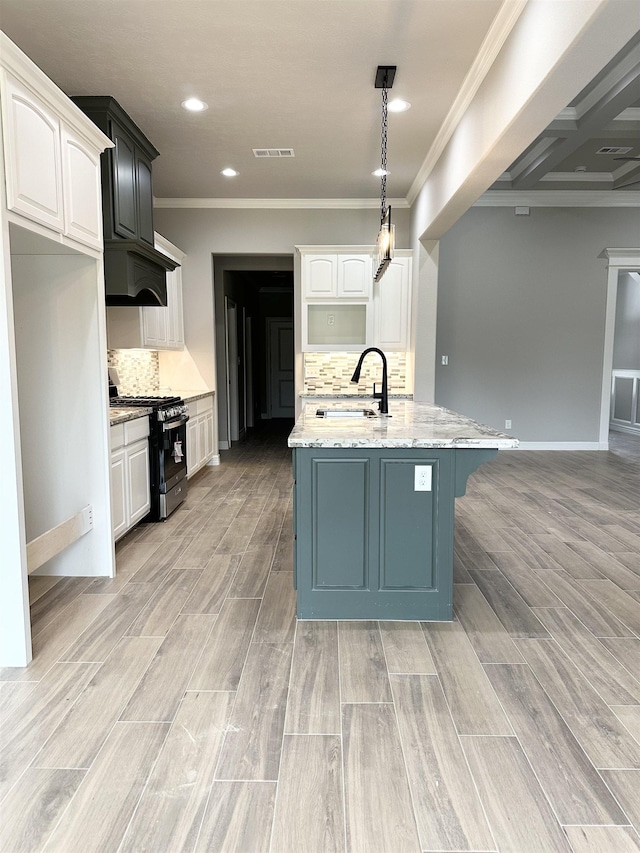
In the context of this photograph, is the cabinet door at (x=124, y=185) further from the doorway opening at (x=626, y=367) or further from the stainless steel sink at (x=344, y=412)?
the doorway opening at (x=626, y=367)

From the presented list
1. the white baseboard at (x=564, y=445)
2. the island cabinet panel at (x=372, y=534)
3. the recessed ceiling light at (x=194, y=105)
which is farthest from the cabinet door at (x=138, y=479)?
the white baseboard at (x=564, y=445)

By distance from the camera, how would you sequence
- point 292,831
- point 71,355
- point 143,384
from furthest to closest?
1. point 143,384
2. point 71,355
3. point 292,831

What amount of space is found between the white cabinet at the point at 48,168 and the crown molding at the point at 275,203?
11.0ft

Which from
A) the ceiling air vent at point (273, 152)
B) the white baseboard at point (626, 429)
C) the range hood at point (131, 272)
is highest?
the ceiling air vent at point (273, 152)

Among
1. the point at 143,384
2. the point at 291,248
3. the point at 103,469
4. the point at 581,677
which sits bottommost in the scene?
the point at 581,677

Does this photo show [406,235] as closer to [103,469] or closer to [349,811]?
[103,469]

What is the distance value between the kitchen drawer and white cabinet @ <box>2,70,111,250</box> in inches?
46.8

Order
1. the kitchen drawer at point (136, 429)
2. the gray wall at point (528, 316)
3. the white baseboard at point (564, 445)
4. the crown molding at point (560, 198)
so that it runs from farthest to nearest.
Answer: the white baseboard at point (564, 445) < the gray wall at point (528, 316) < the crown molding at point (560, 198) < the kitchen drawer at point (136, 429)

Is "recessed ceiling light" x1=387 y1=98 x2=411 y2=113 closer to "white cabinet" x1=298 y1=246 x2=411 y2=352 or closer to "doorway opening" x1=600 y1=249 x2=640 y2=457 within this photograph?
"white cabinet" x1=298 y1=246 x2=411 y2=352

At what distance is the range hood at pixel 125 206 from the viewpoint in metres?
3.73

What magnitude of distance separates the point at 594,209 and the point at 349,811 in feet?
24.0

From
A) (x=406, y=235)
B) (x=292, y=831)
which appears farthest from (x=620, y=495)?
(x=292, y=831)

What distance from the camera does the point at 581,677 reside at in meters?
2.15

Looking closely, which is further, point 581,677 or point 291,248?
point 291,248
